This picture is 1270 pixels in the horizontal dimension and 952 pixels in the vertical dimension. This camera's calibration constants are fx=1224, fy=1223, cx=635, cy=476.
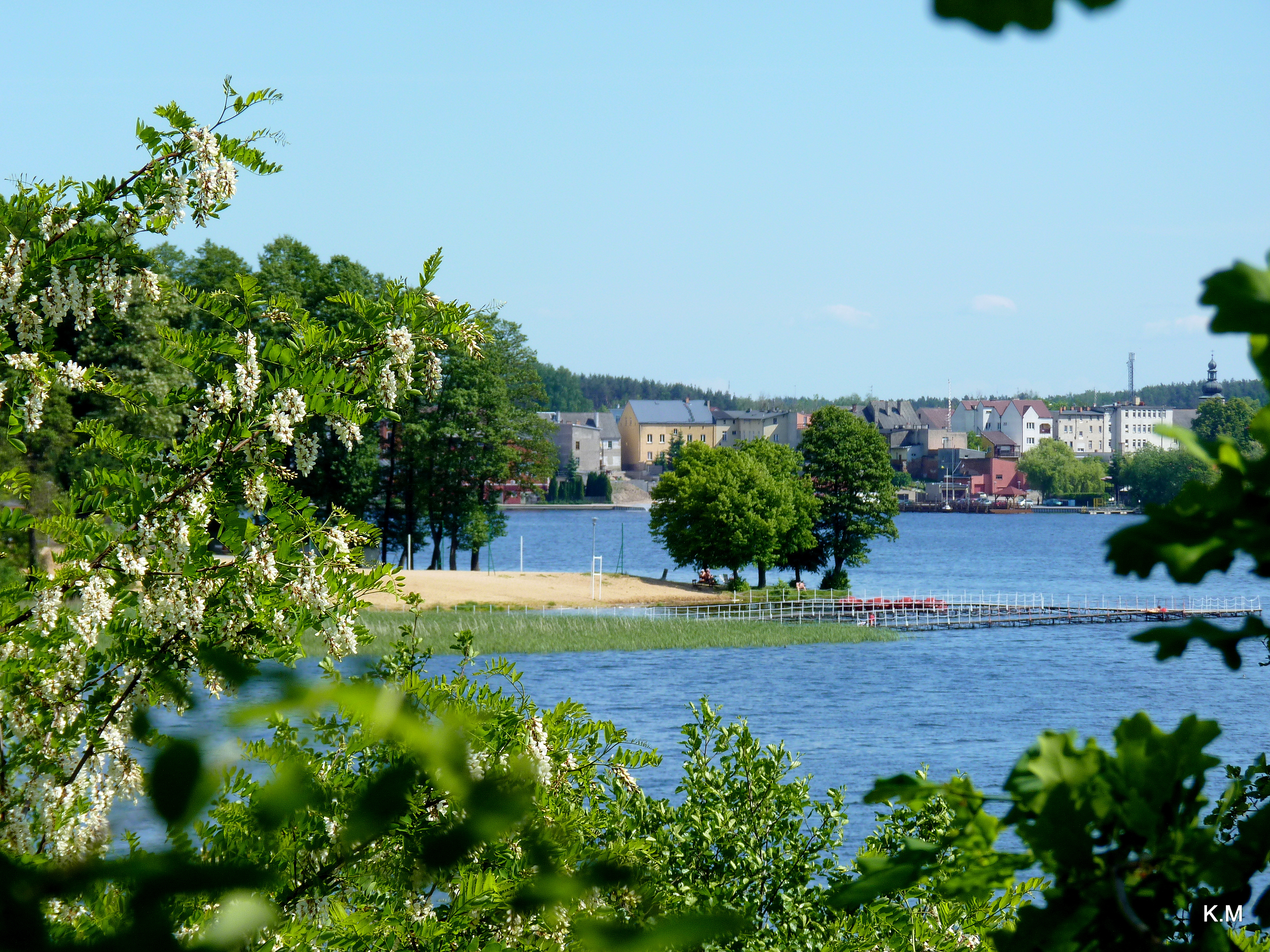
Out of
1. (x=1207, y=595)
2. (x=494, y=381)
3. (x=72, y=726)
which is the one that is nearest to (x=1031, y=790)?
(x=72, y=726)

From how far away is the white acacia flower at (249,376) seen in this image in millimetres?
5004

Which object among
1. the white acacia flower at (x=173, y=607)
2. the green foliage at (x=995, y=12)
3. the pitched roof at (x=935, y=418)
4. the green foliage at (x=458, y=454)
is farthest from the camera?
the pitched roof at (x=935, y=418)

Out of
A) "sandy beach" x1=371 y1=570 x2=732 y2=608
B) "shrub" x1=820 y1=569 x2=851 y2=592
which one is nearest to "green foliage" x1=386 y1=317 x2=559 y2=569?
"sandy beach" x1=371 y1=570 x2=732 y2=608

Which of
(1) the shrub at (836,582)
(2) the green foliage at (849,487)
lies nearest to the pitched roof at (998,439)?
(2) the green foliage at (849,487)

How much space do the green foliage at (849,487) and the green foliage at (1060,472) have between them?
10157cm

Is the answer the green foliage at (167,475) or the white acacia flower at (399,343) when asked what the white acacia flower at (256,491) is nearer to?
the green foliage at (167,475)

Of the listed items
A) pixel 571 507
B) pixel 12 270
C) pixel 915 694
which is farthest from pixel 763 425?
pixel 12 270

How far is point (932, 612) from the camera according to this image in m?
59.5

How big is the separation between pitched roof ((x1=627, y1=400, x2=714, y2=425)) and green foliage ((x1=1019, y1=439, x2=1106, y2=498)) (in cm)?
4471

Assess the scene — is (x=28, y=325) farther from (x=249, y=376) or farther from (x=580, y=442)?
(x=580, y=442)

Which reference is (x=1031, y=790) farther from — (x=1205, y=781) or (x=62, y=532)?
(x=62, y=532)

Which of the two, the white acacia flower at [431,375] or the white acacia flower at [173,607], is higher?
the white acacia flower at [431,375]

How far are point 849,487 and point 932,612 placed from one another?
30.3 feet

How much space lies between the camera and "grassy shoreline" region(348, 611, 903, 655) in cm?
4159
